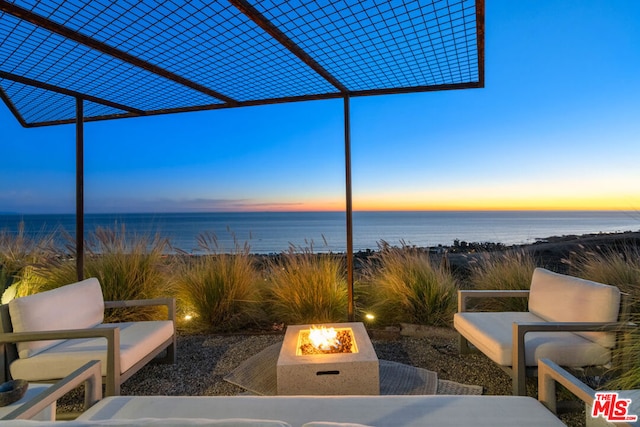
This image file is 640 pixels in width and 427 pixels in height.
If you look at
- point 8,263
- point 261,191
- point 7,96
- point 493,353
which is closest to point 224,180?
point 261,191

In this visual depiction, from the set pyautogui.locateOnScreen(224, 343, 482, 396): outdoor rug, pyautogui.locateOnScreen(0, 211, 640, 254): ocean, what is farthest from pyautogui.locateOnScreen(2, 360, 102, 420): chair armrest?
pyautogui.locateOnScreen(0, 211, 640, 254): ocean

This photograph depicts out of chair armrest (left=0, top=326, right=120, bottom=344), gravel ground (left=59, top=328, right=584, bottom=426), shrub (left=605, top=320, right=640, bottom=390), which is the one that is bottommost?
gravel ground (left=59, top=328, right=584, bottom=426)

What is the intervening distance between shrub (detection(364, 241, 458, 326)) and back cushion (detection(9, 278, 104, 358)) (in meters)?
2.79

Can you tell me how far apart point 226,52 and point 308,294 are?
2.50m

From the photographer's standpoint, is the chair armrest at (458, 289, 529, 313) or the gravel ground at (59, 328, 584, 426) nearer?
the gravel ground at (59, 328, 584, 426)

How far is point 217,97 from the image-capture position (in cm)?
344

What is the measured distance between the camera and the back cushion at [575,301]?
2.07m

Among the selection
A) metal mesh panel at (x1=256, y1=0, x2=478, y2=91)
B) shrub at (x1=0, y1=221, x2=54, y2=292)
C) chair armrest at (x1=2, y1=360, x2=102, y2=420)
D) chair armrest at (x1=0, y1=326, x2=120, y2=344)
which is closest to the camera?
chair armrest at (x1=2, y1=360, x2=102, y2=420)

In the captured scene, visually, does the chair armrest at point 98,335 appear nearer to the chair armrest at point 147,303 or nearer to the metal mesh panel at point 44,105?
the chair armrest at point 147,303

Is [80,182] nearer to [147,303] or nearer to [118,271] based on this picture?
[118,271]

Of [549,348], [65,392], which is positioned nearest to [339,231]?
[549,348]

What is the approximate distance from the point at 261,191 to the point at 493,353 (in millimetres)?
17329

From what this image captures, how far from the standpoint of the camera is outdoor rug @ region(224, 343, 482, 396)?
2.38m

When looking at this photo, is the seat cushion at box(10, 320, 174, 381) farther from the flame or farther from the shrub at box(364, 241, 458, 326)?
the shrub at box(364, 241, 458, 326)
